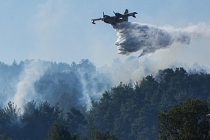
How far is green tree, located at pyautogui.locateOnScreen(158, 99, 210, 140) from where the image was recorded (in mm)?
46625

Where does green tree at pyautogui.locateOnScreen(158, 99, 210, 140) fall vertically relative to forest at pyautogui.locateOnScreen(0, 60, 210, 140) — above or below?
below

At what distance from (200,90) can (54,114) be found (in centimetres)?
3993

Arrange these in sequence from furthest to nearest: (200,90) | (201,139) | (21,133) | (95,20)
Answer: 1. (200,90)
2. (21,133)
3. (95,20)
4. (201,139)

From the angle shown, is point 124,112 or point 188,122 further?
point 124,112

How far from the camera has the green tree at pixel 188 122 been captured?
153ft

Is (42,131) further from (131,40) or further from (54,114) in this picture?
(131,40)

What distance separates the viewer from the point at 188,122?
46.9 meters

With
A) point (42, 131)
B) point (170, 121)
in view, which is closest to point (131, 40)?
point (170, 121)

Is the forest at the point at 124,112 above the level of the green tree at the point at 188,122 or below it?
above

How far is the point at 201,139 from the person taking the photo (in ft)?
152

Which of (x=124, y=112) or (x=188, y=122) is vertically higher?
(x=124, y=112)

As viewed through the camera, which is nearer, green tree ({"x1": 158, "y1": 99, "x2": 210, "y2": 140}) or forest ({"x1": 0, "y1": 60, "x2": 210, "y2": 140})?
green tree ({"x1": 158, "y1": 99, "x2": 210, "y2": 140})

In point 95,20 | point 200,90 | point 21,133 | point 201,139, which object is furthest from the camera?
point 200,90

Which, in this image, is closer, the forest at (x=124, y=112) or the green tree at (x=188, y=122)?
the green tree at (x=188, y=122)
